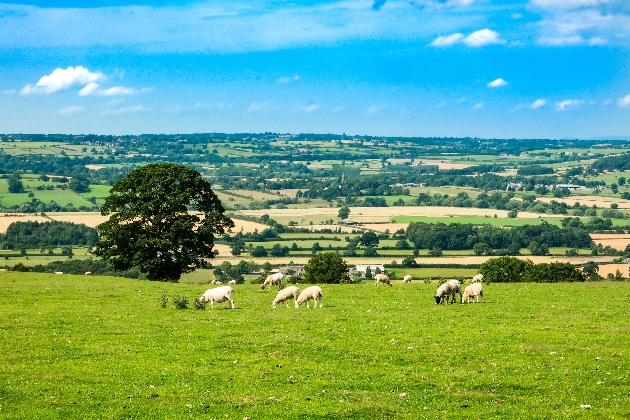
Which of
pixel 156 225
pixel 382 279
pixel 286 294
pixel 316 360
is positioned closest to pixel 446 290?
pixel 286 294

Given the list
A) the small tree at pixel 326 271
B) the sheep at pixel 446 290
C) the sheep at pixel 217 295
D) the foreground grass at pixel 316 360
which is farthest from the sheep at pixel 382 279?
the sheep at pixel 217 295

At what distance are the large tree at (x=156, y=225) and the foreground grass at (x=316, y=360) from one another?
16632 mm

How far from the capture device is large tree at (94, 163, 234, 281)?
5112cm

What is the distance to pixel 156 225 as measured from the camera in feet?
171

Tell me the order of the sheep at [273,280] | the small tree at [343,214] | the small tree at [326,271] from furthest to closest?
the small tree at [343,214]
the small tree at [326,271]
the sheep at [273,280]

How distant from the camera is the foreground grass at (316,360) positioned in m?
17.7

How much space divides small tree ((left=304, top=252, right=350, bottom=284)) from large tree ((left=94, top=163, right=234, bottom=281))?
7062 mm

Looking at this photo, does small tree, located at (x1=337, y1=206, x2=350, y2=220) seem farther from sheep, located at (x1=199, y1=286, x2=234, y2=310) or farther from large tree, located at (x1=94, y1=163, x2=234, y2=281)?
sheep, located at (x1=199, y1=286, x2=234, y2=310)

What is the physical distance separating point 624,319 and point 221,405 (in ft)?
58.7

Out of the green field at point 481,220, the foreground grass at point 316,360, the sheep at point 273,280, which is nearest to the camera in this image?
the foreground grass at point 316,360

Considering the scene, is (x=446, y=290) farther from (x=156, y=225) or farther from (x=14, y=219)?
(x=14, y=219)

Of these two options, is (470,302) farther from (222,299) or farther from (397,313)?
(222,299)

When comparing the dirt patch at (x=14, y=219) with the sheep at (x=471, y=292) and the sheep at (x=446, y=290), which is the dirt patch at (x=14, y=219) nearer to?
the sheep at (x=446, y=290)

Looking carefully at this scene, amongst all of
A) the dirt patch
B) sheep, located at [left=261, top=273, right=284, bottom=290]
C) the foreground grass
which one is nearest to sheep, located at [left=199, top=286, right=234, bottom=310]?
the foreground grass
